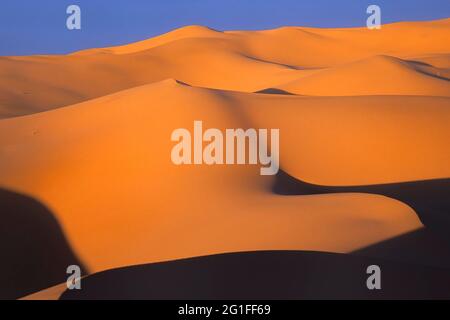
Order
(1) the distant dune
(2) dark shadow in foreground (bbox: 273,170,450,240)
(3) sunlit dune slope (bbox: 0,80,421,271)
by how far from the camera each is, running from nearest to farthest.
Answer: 1. (3) sunlit dune slope (bbox: 0,80,421,271)
2. (1) the distant dune
3. (2) dark shadow in foreground (bbox: 273,170,450,240)

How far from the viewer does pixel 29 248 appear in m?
8.33

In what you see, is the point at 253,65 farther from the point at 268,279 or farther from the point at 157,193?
the point at 268,279

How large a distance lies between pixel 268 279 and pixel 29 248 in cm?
447

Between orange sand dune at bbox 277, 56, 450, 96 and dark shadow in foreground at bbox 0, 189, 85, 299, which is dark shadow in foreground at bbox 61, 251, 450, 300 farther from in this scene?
orange sand dune at bbox 277, 56, 450, 96

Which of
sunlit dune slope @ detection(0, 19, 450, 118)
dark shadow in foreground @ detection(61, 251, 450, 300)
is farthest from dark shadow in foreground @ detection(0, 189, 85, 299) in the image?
sunlit dune slope @ detection(0, 19, 450, 118)

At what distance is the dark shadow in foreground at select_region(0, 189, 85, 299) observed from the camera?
25.3ft

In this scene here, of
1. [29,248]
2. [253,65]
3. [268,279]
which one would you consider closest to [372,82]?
[29,248]

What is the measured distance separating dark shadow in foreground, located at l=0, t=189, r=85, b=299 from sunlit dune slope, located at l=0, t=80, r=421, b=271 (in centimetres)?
18

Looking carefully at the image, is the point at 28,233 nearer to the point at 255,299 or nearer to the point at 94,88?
the point at 255,299

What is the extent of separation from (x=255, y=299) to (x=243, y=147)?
548cm

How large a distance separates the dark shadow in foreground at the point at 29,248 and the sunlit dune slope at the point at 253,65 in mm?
11998

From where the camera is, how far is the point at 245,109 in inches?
471

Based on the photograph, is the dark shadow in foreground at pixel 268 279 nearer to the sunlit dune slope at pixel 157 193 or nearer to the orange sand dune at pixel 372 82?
the sunlit dune slope at pixel 157 193

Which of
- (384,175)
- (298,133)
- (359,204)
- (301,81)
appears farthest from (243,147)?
(301,81)
